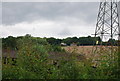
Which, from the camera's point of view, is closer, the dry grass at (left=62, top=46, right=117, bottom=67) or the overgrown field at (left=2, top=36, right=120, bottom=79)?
the overgrown field at (left=2, top=36, right=120, bottom=79)

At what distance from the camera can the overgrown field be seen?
4320mm

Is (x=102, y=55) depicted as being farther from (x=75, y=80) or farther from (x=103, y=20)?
(x=103, y=20)

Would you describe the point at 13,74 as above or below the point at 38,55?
below

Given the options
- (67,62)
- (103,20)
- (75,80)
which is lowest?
(75,80)

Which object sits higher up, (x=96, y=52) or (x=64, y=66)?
(x=96, y=52)

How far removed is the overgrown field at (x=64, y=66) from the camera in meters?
4.32

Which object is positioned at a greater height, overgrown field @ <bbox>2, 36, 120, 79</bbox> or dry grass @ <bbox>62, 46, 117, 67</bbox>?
dry grass @ <bbox>62, 46, 117, 67</bbox>

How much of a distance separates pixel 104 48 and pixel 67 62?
0.78 meters

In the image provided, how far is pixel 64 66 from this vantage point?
4402mm

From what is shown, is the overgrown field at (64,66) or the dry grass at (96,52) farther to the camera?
the dry grass at (96,52)

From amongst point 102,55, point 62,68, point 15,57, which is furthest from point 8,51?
point 102,55

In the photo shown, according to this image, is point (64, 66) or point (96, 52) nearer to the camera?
point (64, 66)

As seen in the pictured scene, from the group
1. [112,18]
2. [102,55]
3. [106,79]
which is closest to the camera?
[106,79]

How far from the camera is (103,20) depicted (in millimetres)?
9445
